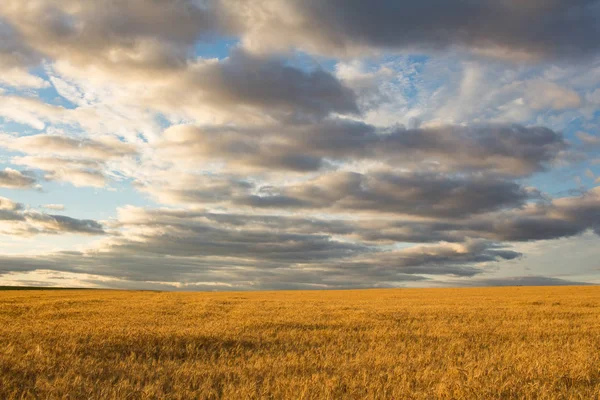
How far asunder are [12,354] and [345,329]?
11.5 metres

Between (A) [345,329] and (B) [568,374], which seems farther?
(A) [345,329]

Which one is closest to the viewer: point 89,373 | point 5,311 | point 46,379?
point 46,379

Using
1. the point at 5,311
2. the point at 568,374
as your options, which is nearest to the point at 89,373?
the point at 568,374

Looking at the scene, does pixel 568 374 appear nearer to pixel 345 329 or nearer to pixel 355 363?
pixel 355 363

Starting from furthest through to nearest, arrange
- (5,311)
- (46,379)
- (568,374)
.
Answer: (5,311) → (568,374) → (46,379)

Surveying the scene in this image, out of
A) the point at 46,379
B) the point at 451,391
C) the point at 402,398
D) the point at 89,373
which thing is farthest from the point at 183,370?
the point at 451,391

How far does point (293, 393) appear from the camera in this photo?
8453mm

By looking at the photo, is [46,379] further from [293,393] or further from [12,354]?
[293,393]

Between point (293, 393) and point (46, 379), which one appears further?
point (46, 379)

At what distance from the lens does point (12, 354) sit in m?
11.2

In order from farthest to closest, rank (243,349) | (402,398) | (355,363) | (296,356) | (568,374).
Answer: (243,349)
(296,356)
(355,363)
(568,374)
(402,398)

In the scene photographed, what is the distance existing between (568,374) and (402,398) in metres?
4.74

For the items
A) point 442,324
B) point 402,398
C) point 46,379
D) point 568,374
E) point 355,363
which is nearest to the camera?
point 402,398

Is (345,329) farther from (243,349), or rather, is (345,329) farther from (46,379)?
(46,379)
